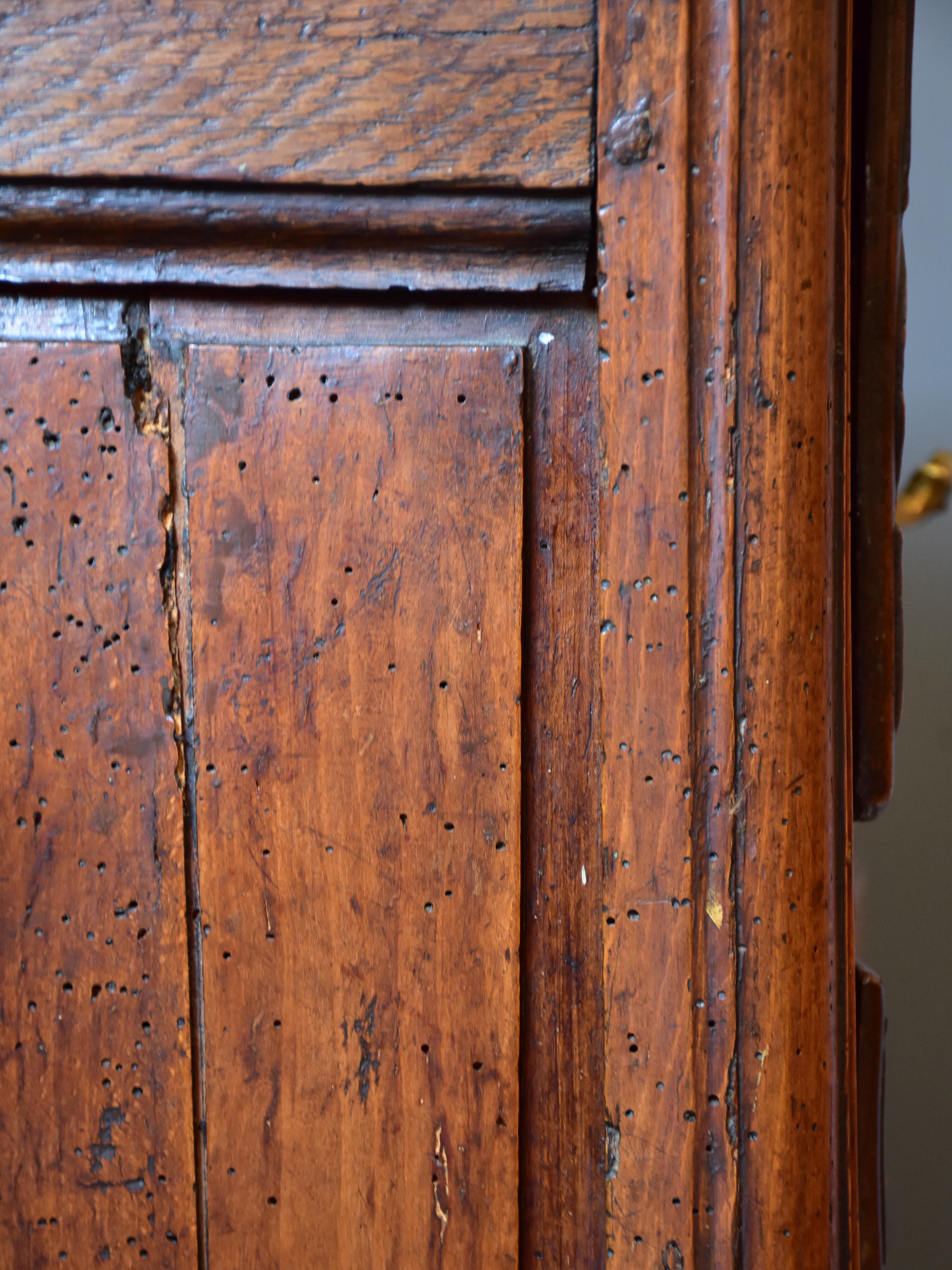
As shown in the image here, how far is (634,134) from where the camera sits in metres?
0.39

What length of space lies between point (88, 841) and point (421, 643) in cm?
20

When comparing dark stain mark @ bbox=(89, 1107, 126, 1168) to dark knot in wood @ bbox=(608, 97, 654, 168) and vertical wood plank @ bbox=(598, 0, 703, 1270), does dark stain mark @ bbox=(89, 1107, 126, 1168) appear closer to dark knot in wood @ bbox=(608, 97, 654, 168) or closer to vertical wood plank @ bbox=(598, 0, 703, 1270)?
vertical wood plank @ bbox=(598, 0, 703, 1270)

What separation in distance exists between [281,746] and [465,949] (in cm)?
14

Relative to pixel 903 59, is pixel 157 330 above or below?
below

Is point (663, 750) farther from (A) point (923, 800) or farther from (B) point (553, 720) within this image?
(A) point (923, 800)

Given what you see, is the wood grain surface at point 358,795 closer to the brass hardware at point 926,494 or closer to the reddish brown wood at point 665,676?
the reddish brown wood at point 665,676

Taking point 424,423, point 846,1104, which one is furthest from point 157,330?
point 846,1104

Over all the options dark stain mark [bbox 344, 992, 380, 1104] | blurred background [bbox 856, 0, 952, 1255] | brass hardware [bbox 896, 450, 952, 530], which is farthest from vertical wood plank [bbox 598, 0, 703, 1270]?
blurred background [bbox 856, 0, 952, 1255]

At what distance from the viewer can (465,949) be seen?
428 mm

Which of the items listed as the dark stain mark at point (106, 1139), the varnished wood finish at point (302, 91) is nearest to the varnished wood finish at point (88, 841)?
the dark stain mark at point (106, 1139)

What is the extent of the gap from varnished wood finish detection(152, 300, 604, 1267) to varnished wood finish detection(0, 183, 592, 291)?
17 mm

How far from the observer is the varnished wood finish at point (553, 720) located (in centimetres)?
43

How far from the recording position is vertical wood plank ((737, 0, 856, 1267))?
0.39 metres

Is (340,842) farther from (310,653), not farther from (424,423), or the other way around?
(424,423)
